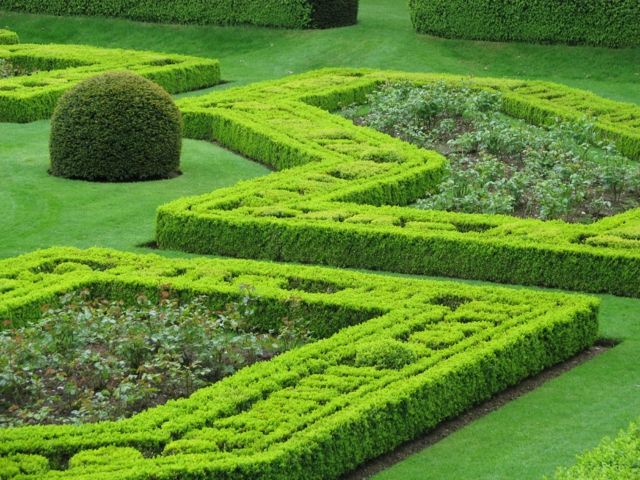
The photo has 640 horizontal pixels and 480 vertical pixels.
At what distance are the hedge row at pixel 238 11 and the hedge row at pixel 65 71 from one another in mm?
3183

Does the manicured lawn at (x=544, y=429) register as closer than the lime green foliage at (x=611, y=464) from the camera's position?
No

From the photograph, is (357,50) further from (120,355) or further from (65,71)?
(120,355)

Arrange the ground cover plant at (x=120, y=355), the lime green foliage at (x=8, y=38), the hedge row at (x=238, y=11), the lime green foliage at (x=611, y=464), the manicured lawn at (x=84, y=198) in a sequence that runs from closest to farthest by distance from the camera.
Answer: the lime green foliage at (x=611, y=464) → the ground cover plant at (x=120, y=355) → the manicured lawn at (x=84, y=198) → the lime green foliage at (x=8, y=38) → the hedge row at (x=238, y=11)

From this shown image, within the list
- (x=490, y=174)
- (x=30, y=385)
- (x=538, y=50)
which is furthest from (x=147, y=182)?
(x=538, y=50)

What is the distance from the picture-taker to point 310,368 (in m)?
11.3

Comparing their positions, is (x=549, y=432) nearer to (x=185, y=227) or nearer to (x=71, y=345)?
(x=71, y=345)

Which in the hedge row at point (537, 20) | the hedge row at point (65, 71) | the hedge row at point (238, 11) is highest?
the hedge row at point (537, 20)

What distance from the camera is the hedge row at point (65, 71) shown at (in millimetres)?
24344

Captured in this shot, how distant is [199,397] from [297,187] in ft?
25.0

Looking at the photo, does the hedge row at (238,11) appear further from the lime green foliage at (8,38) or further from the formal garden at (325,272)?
the formal garden at (325,272)

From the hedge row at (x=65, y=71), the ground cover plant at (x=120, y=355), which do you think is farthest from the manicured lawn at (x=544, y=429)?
the hedge row at (x=65, y=71)

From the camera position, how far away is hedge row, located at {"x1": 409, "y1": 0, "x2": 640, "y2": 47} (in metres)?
28.6

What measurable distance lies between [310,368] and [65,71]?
56.4ft

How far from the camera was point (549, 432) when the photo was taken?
1072 cm
